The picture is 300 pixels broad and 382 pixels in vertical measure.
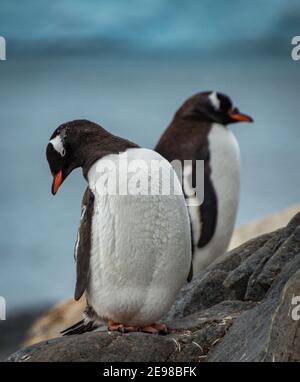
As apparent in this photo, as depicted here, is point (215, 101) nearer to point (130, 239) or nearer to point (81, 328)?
point (81, 328)

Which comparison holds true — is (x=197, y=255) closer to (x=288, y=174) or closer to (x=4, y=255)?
(x=4, y=255)

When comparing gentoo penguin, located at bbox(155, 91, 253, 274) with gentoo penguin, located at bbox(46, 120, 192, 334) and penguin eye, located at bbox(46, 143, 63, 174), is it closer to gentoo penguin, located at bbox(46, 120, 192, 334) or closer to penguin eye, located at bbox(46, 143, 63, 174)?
penguin eye, located at bbox(46, 143, 63, 174)

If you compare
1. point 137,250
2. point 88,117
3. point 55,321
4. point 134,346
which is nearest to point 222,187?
point 55,321

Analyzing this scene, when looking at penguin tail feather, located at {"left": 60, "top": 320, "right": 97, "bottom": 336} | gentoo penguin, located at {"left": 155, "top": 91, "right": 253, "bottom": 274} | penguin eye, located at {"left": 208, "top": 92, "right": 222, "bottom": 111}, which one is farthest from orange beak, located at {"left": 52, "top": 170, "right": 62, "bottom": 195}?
penguin eye, located at {"left": 208, "top": 92, "right": 222, "bottom": 111}

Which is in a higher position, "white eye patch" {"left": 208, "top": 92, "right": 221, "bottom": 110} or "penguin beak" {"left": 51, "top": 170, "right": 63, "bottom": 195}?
"white eye patch" {"left": 208, "top": 92, "right": 221, "bottom": 110}

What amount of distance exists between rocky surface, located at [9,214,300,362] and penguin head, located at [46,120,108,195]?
0.76 metres

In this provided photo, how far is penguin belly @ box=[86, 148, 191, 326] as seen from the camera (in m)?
3.99

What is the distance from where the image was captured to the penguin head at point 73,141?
4262 millimetres

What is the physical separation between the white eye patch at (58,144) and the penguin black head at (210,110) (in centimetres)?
285

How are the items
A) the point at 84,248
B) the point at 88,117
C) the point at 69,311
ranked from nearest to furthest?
the point at 84,248 → the point at 69,311 → the point at 88,117

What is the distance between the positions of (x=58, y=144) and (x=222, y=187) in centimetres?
271

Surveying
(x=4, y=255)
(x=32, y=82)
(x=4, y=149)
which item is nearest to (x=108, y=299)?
(x=4, y=255)

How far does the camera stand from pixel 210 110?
7121 mm

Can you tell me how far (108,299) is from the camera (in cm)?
408
